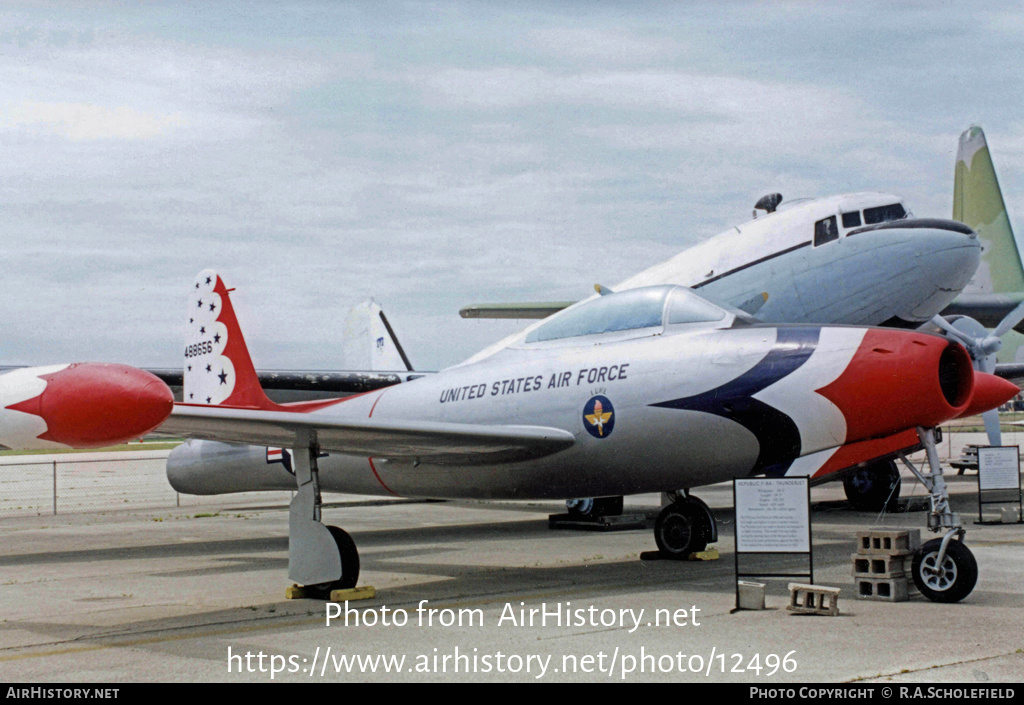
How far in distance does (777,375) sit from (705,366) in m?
0.68

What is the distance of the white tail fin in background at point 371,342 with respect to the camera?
2308 centimetres

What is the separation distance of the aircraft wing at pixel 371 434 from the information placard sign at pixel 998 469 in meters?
9.23

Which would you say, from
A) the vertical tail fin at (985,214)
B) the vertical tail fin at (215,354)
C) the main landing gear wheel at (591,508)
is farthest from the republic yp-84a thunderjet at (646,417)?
the vertical tail fin at (985,214)

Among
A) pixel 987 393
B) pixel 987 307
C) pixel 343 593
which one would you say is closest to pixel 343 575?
pixel 343 593

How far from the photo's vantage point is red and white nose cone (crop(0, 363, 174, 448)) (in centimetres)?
571

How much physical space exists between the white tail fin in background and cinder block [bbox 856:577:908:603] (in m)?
15.6

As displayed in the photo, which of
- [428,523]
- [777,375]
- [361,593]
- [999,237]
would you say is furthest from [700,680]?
[999,237]

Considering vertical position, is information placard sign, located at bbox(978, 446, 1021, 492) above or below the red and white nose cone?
below

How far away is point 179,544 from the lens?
14.4m

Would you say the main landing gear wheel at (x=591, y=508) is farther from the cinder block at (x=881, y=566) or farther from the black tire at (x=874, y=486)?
the cinder block at (x=881, y=566)

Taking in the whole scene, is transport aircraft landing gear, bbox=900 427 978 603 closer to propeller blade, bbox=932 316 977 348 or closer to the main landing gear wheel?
the main landing gear wheel

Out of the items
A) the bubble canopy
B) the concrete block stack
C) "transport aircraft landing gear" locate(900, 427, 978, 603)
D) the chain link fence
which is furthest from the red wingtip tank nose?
the chain link fence

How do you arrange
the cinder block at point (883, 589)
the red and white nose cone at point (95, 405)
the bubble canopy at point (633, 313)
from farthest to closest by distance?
the bubble canopy at point (633, 313)
the cinder block at point (883, 589)
the red and white nose cone at point (95, 405)

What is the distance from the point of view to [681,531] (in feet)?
35.5
